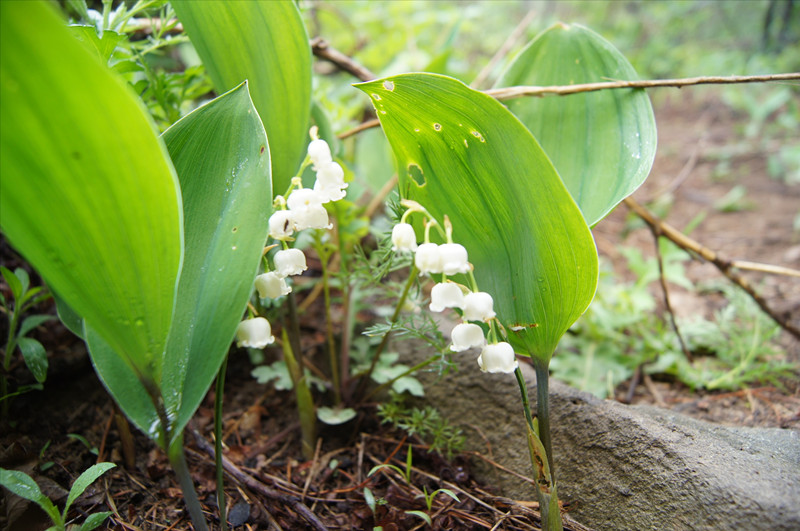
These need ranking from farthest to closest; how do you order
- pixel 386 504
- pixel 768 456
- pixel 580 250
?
1. pixel 386 504
2. pixel 768 456
3. pixel 580 250

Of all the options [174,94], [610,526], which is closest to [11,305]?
[174,94]

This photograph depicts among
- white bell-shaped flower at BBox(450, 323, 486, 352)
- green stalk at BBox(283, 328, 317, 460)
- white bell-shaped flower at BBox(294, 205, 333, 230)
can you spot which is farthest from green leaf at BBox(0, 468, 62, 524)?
white bell-shaped flower at BBox(450, 323, 486, 352)

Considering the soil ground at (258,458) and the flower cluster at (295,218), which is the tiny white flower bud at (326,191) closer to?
the flower cluster at (295,218)

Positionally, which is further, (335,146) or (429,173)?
(335,146)

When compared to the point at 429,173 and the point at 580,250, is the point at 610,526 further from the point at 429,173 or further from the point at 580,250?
the point at 429,173

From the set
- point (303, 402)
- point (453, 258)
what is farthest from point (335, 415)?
point (453, 258)

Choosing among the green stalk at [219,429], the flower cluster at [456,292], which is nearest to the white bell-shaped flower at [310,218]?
the flower cluster at [456,292]

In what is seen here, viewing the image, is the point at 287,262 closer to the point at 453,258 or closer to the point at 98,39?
the point at 453,258
